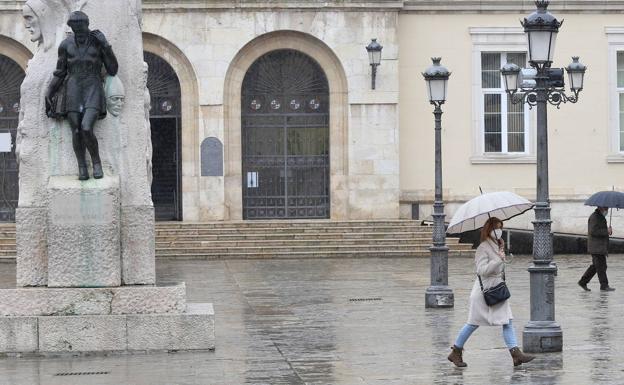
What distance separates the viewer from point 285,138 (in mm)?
39156

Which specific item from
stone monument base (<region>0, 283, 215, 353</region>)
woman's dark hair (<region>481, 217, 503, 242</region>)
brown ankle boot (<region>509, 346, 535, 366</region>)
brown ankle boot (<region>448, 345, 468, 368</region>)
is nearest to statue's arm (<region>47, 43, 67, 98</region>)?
stone monument base (<region>0, 283, 215, 353</region>)

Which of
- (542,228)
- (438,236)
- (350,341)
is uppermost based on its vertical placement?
(542,228)

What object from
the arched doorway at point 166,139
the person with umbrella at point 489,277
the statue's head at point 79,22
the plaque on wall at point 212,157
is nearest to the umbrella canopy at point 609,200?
the person with umbrella at point 489,277

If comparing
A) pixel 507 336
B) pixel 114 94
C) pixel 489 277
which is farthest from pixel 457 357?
pixel 114 94

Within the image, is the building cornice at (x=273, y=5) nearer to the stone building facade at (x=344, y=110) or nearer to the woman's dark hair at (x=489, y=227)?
the stone building facade at (x=344, y=110)

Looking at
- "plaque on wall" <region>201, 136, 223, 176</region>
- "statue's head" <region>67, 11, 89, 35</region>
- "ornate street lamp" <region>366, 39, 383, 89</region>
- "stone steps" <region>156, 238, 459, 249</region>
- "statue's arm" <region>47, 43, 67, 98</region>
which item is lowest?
"stone steps" <region>156, 238, 459, 249</region>

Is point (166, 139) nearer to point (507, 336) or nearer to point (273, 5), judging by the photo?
point (273, 5)

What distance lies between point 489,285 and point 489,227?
22.9 inches

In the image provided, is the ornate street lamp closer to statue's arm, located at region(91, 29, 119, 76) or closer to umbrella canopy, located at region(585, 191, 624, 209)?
umbrella canopy, located at region(585, 191, 624, 209)

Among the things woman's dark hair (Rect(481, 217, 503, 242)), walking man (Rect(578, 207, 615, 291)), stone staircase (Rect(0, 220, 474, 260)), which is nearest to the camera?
woman's dark hair (Rect(481, 217, 503, 242))

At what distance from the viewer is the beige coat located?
15906mm

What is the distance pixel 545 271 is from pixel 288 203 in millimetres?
22142

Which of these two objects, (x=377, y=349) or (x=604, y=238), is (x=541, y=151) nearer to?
(x=377, y=349)

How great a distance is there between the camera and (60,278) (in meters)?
17.0
